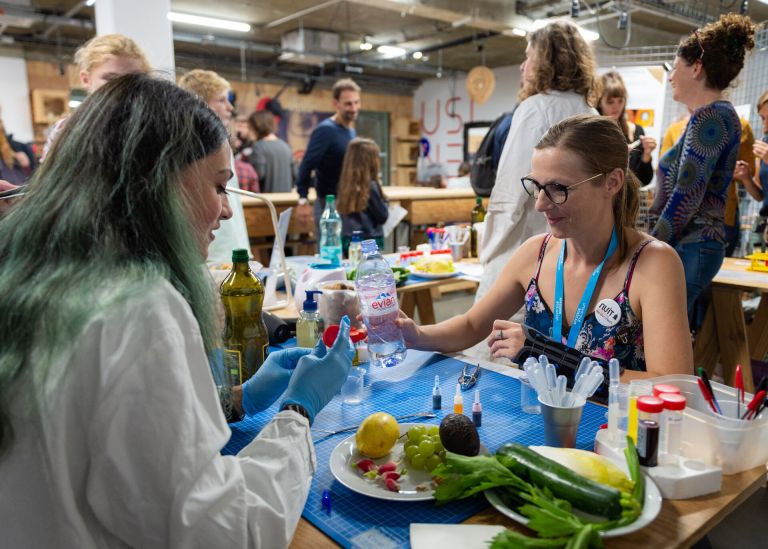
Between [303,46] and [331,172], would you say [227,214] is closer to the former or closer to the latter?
[331,172]

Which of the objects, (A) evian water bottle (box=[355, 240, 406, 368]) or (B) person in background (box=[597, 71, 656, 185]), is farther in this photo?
(B) person in background (box=[597, 71, 656, 185])

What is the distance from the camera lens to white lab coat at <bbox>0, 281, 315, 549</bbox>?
0.67 metres

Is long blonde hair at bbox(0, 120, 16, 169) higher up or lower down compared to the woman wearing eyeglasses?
higher up

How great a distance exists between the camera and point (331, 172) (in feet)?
15.3

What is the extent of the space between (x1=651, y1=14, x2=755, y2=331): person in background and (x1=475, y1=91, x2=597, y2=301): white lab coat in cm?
45

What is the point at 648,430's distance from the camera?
93cm

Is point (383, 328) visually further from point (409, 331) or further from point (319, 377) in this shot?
point (319, 377)

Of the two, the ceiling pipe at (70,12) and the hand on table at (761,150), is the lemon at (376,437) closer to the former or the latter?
the hand on table at (761,150)

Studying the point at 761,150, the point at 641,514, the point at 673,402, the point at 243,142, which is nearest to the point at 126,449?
the point at 641,514

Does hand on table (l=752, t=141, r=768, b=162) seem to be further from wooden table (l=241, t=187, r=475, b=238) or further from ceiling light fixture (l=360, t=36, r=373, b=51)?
ceiling light fixture (l=360, t=36, r=373, b=51)

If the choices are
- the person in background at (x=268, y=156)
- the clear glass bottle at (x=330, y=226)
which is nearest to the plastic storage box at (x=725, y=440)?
the clear glass bottle at (x=330, y=226)

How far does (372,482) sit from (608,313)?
893 mm

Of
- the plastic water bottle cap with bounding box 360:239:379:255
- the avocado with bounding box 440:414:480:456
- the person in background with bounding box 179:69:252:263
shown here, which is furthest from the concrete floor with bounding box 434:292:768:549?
the person in background with bounding box 179:69:252:263

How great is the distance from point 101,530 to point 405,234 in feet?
18.9
